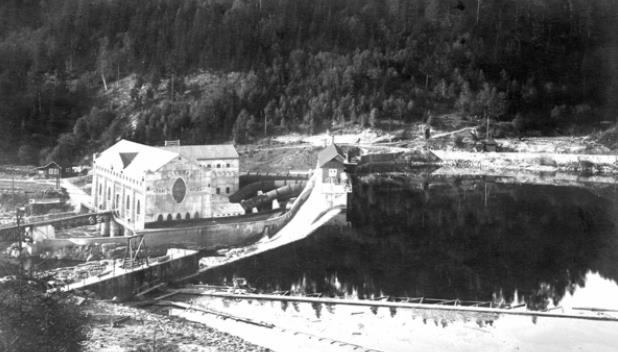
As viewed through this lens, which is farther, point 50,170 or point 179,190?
point 50,170

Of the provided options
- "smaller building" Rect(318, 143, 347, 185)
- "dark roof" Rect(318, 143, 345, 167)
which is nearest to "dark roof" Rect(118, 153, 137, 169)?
"smaller building" Rect(318, 143, 347, 185)

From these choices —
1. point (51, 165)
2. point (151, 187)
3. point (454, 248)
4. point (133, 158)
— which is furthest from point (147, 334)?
point (454, 248)

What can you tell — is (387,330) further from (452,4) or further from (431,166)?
(452,4)

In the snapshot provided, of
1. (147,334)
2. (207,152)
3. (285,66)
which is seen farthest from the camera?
(285,66)

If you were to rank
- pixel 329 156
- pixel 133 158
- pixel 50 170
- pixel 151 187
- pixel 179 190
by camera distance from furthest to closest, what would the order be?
pixel 329 156 < pixel 50 170 < pixel 133 158 < pixel 179 190 < pixel 151 187

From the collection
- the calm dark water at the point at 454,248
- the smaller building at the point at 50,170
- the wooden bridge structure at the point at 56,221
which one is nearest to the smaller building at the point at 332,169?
the calm dark water at the point at 454,248

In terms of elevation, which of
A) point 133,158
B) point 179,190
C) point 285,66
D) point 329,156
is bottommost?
point 179,190

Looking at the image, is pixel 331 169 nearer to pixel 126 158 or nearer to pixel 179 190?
pixel 179 190

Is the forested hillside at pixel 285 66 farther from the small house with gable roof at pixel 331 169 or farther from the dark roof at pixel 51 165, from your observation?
the small house with gable roof at pixel 331 169
